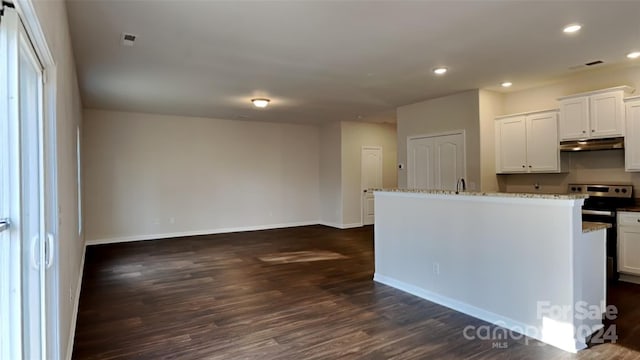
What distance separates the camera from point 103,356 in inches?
114

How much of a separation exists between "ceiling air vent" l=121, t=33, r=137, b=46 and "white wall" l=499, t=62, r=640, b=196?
5484 mm

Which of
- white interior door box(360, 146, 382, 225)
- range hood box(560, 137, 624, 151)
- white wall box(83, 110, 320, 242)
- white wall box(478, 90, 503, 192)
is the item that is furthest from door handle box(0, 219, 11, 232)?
white interior door box(360, 146, 382, 225)

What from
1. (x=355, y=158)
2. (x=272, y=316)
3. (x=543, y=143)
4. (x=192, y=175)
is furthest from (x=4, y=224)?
(x=355, y=158)

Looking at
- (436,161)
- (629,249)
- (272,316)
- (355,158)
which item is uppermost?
(355,158)

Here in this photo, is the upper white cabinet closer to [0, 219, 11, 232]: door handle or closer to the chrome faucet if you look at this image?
the chrome faucet

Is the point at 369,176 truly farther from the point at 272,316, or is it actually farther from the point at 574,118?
the point at 272,316

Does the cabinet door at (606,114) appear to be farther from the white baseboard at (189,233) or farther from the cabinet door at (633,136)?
the white baseboard at (189,233)

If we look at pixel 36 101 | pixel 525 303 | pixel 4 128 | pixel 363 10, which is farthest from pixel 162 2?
pixel 525 303

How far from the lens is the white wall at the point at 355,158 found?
9477mm

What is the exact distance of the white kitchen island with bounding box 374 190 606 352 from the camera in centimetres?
300

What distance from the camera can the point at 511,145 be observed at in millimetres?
5887

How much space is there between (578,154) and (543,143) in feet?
1.61

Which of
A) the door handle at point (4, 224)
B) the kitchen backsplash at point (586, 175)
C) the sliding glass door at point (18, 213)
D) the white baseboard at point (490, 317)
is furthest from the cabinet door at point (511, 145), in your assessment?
the door handle at point (4, 224)

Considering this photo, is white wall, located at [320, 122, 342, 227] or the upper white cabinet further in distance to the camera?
white wall, located at [320, 122, 342, 227]
